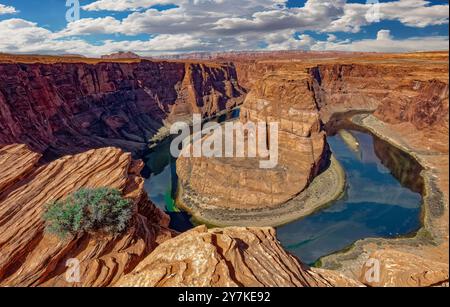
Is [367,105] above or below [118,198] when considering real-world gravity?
below

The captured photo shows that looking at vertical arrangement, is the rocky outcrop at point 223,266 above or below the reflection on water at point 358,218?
above

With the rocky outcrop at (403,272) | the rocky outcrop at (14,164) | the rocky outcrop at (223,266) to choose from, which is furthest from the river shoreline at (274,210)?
the rocky outcrop at (223,266)

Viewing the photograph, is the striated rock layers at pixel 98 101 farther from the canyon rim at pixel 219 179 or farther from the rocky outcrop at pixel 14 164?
the rocky outcrop at pixel 14 164

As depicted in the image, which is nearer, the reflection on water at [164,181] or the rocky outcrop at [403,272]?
the rocky outcrop at [403,272]

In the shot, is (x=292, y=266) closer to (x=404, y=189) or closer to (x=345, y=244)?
(x=345, y=244)

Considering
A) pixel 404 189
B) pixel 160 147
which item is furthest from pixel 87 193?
pixel 160 147

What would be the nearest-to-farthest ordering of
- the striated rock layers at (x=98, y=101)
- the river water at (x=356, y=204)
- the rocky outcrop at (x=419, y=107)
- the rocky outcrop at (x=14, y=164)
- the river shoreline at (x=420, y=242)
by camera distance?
the rocky outcrop at (x=14, y=164)
the river shoreline at (x=420, y=242)
the river water at (x=356, y=204)
the striated rock layers at (x=98, y=101)
the rocky outcrop at (x=419, y=107)
